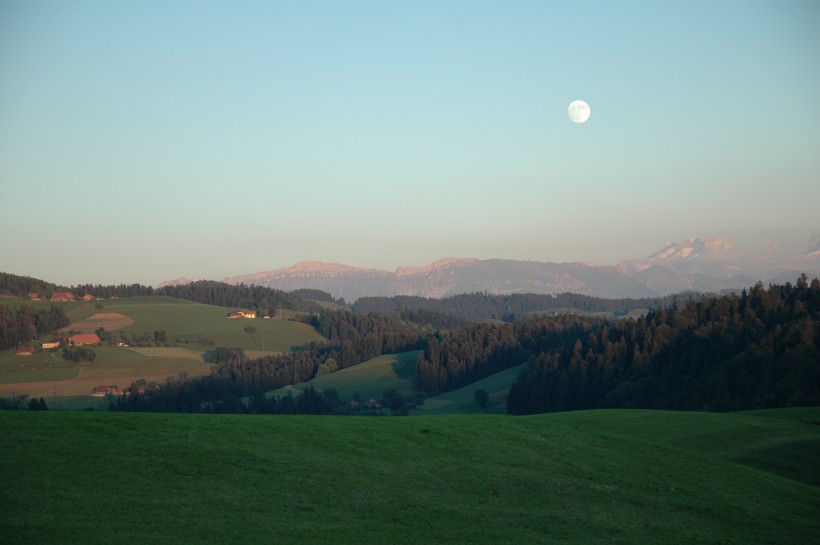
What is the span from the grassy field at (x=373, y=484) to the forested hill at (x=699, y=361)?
205 feet

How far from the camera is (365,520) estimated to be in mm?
23781

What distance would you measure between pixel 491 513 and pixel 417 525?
2914 mm

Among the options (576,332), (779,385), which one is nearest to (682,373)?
(779,385)

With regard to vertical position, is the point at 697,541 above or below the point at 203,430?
below

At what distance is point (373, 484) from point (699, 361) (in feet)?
328

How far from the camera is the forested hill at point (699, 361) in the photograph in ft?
318

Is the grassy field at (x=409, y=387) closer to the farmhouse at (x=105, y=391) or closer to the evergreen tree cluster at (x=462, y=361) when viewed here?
the evergreen tree cluster at (x=462, y=361)

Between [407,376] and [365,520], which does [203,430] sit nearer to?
[365,520]

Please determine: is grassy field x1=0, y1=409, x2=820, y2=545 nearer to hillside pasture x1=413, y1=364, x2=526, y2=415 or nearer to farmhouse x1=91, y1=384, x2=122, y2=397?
hillside pasture x1=413, y1=364, x2=526, y2=415

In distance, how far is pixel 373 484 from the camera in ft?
89.4

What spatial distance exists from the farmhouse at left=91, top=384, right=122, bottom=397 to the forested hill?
73.5 metres

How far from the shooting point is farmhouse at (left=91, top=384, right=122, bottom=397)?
155 metres

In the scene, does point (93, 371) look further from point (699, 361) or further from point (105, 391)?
point (699, 361)

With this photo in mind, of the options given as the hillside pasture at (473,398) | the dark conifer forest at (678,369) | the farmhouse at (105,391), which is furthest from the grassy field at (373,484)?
the farmhouse at (105,391)
